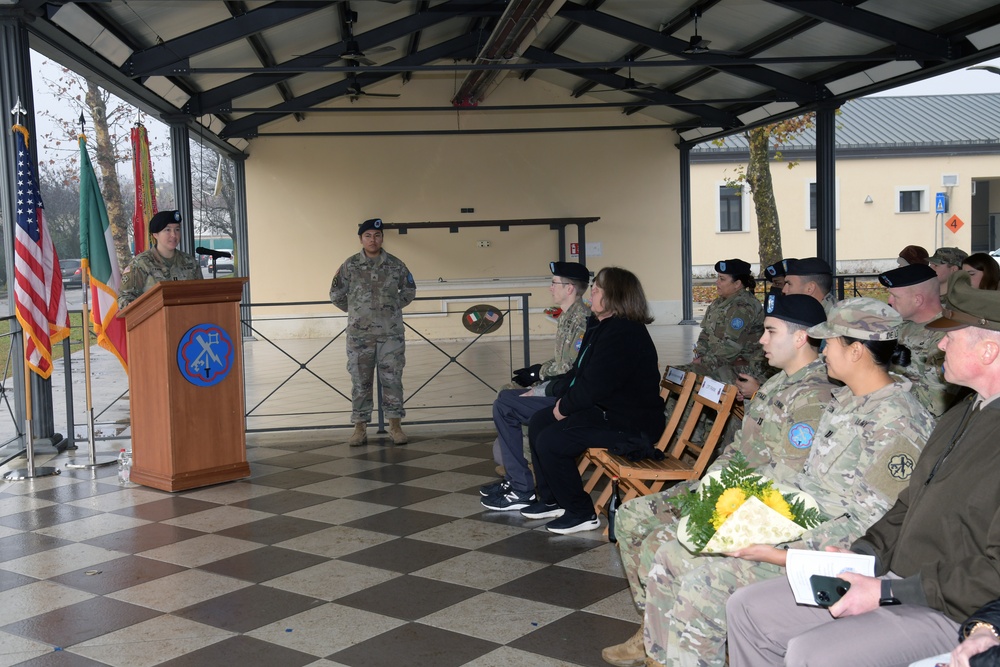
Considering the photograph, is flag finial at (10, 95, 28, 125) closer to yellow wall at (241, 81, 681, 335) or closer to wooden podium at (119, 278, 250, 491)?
wooden podium at (119, 278, 250, 491)

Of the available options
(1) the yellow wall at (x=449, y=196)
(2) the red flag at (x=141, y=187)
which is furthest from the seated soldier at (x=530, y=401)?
(1) the yellow wall at (x=449, y=196)

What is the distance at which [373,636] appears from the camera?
334cm

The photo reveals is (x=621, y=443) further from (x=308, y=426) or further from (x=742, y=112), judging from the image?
(x=742, y=112)

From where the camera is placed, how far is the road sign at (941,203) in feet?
86.1

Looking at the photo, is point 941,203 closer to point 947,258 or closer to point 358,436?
point 947,258

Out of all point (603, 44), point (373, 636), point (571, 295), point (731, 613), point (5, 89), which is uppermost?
point (603, 44)

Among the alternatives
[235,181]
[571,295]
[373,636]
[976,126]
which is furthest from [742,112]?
[976,126]

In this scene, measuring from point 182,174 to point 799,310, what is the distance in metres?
9.36

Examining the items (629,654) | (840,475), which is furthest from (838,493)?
(629,654)

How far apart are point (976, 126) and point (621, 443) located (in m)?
30.8

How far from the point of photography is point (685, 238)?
17.3 metres

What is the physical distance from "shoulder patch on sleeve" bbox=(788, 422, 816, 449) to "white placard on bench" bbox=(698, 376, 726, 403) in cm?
114

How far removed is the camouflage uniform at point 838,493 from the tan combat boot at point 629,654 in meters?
0.35

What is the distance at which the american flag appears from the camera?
19.6 ft
